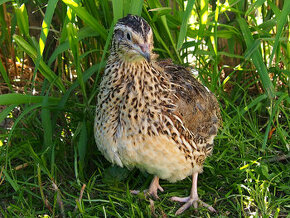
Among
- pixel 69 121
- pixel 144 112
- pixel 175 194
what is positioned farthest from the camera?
pixel 69 121

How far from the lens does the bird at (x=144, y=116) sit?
10.5 feet

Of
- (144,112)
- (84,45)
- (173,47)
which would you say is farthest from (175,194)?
(84,45)

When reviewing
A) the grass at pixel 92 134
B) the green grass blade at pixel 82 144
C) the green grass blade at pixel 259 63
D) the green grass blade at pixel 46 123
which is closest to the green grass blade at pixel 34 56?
the grass at pixel 92 134

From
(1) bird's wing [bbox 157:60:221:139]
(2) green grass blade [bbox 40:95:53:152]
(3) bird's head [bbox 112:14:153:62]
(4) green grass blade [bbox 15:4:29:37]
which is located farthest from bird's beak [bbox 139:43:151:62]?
(2) green grass blade [bbox 40:95:53:152]

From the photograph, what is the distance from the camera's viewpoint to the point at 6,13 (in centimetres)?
460

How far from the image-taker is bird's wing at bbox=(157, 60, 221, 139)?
3.41 meters

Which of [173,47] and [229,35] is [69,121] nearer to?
[173,47]

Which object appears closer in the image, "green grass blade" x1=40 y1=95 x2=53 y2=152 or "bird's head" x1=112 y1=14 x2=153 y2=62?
"bird's head" x1=112 y1=14 x2=153 y2=62

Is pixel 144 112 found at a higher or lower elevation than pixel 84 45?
lower

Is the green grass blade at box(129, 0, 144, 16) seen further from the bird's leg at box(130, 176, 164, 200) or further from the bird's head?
the bird's leg at box(130, 176, 164, 200)

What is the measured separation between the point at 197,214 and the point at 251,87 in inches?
58.7

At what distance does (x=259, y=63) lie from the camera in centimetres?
364

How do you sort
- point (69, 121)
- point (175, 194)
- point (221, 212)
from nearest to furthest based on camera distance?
1. point (221, 212)
2. point (175, 194)
3. point (69, 121)

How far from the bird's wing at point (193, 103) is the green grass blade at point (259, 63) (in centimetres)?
39
